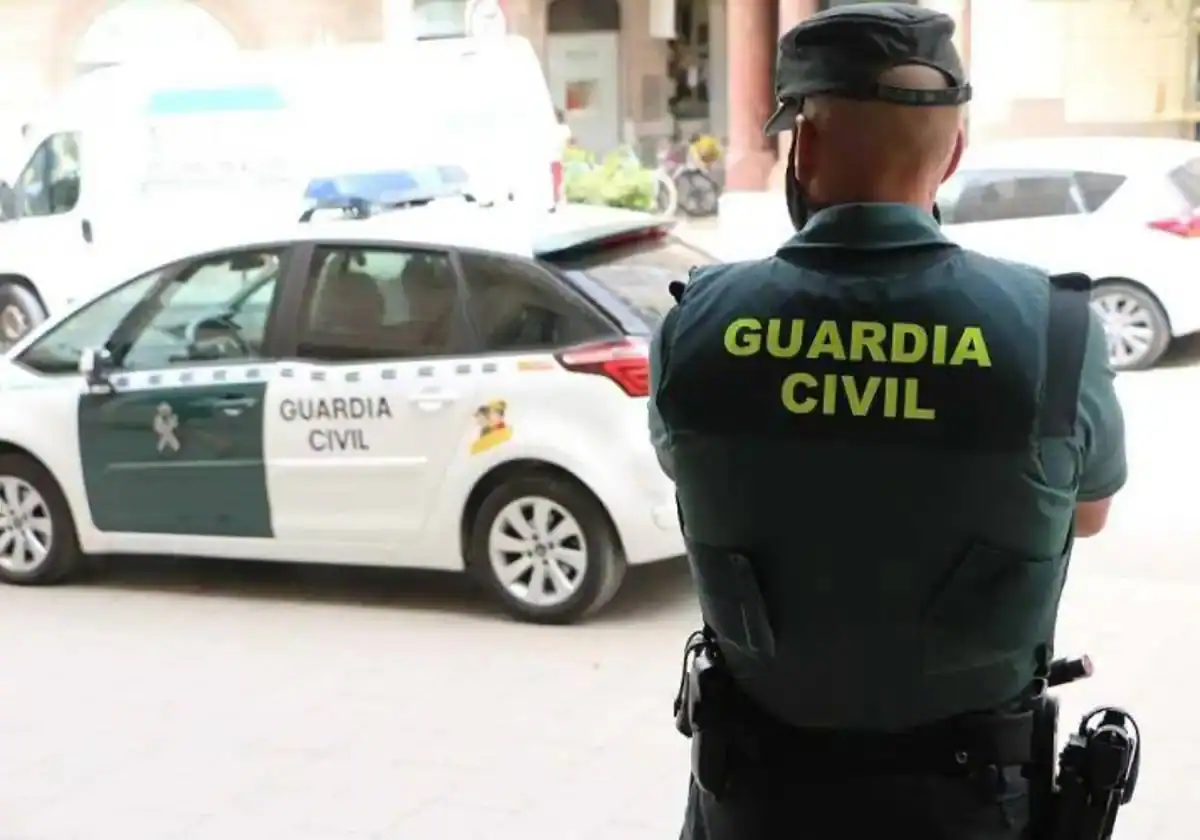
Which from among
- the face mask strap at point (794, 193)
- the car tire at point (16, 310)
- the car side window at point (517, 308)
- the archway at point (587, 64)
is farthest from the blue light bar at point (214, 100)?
the face mask strap at point (794, 193)

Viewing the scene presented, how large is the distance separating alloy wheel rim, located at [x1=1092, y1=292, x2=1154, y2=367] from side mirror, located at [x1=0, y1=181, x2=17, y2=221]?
24.0 feet

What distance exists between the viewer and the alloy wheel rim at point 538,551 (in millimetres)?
5258

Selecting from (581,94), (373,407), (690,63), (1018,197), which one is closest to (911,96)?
(373,407)

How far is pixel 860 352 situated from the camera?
1.72 m

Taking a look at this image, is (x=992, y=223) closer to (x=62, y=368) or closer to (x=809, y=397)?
(x=62, y=368)

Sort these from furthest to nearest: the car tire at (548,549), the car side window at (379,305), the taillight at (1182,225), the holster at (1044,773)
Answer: the taillight at (1182,225) → the car side window at (379,305) → the car tire at (548,549) → the holster at (1044,773)

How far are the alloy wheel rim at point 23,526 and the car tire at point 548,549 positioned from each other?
173 cm

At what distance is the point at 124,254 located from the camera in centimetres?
1091

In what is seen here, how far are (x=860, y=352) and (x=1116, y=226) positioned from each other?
7.97 meters

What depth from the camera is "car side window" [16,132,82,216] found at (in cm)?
1136

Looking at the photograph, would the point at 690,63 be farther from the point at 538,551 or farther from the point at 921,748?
the point at 921,748

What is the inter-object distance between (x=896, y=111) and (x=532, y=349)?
11.7ft

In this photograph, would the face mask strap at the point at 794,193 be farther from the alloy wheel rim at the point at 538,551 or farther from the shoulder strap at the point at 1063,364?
the alloy wheel rim at the point at 538,551

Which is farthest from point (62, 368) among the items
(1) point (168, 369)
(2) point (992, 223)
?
(2) point (992, 223)
